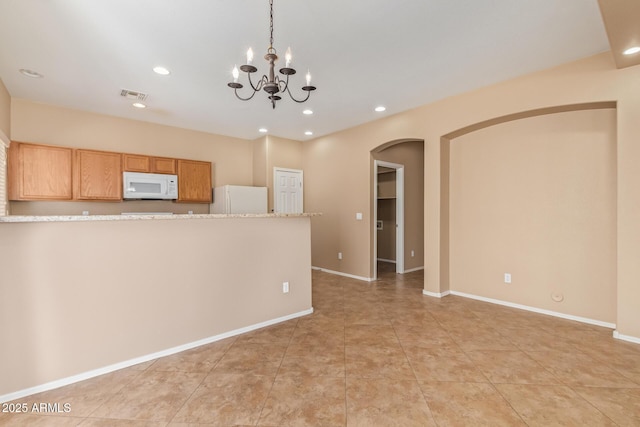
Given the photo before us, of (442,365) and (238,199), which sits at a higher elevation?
(238,199)

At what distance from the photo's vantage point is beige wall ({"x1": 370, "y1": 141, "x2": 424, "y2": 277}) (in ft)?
18.9

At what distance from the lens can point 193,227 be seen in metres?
2.69

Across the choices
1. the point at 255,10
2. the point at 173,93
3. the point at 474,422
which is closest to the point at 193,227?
→ the point at 255,10

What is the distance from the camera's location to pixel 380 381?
6.98 feet

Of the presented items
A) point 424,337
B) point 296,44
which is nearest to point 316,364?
point 424,337

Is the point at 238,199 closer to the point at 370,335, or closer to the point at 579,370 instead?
the point at 370,335

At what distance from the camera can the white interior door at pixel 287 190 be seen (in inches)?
231

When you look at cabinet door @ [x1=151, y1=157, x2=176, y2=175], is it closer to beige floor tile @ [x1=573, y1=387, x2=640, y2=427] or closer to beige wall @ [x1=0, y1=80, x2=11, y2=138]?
beige wall @ [x1=0, y1=80, x2=11, y2=138]

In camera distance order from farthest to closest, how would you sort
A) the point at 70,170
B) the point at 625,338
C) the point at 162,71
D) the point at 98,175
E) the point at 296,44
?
the point at 98,175 → the point at 70,170 → the point at 162,71 → the point at 625,338 → the point at 296,44

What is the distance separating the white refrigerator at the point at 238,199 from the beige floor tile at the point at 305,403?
3.47m

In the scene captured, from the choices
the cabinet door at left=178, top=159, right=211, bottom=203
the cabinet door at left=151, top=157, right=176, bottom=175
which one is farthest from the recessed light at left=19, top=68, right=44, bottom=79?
the cabinet door at left=178, top=159, right=211, bottom=203

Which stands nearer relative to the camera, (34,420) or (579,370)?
(34,420)

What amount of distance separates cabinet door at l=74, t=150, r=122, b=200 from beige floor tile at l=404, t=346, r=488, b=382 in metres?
4.53

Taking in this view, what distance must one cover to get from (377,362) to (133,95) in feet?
13.8
